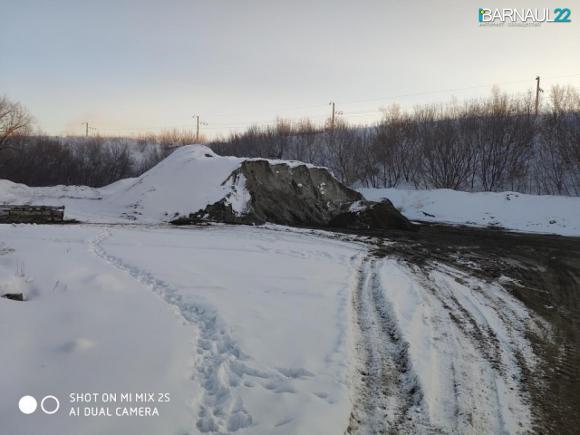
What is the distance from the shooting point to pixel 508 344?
199 inches

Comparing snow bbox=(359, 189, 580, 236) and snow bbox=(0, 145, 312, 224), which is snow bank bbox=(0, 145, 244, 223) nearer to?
snow bbox=(0, 145, 312, 224)

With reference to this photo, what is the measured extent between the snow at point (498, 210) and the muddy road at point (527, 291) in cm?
342

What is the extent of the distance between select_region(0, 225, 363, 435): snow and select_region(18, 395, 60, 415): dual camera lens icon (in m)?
0.06

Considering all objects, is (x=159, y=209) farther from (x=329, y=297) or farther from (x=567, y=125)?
(x=567, y=125)

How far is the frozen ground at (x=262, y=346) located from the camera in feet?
10.9

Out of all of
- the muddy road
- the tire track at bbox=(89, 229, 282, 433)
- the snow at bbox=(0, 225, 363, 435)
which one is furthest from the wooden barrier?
the tire track at bbox=(89, 229, 282, 433)

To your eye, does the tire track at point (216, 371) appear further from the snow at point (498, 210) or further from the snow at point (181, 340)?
the snow at point (498, 210)

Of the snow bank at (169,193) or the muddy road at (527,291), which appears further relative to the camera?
the snow bank at (169,193)

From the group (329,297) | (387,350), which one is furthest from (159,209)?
(387,350)

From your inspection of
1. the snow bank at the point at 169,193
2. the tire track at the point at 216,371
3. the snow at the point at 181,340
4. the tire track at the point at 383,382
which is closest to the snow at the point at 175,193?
the snow bank at the point at 169,193

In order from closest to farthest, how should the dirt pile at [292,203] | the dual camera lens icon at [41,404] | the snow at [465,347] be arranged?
the dual camera lens icon at [41,404], the snow at [465,347], the dirt pile at [292,203]

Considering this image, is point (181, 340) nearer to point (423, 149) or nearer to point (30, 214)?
point (30, 214)

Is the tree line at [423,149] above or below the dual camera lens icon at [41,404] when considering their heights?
above

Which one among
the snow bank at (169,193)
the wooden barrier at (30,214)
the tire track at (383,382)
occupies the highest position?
the snow bank at (169,193)
